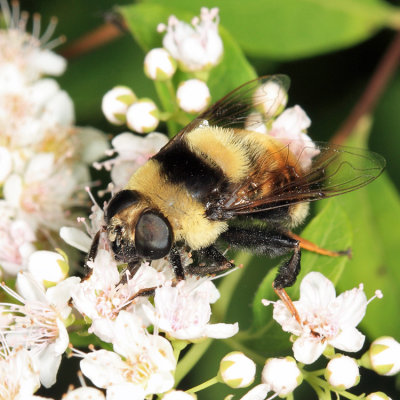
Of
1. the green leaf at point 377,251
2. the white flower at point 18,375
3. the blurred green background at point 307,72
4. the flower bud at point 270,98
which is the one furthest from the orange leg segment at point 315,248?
the white flower at point 18,375

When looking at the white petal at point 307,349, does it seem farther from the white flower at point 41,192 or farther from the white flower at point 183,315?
the white flower at point 41,192

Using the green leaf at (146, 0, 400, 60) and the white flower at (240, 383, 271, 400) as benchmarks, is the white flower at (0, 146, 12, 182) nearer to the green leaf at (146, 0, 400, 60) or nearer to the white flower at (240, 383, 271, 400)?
the green leaf at (146, 0, 400, 60)

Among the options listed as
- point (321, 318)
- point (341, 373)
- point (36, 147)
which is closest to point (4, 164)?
point (36, 147)

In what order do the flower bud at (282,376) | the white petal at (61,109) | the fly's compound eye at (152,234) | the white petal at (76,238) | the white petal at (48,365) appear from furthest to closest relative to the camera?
the white petal at (61,109), the white petal at (76,238), the white petal at (48,365), the flower bud at (282,376), the fly's compound eye at (152,234)

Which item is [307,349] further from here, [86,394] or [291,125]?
[291,125]

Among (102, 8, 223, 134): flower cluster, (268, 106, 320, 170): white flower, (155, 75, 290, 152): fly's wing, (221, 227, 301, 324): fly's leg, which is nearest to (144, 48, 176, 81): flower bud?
(102, 8, 223, 134): flower cluster

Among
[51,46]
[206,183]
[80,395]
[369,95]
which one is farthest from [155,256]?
[51,46]

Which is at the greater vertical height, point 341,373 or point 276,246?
point 276,246
